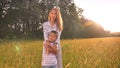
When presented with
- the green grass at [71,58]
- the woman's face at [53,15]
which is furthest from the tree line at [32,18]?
the woman's face at [53,15]

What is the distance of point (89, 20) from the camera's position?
2392 inches

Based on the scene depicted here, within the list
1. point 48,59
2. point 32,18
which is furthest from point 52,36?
point 32,18

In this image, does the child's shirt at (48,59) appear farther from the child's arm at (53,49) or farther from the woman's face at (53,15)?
the woman's face at (53,15)

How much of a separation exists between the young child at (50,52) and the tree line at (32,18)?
83.5 ft

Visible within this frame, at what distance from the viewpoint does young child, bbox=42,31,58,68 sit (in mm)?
4672

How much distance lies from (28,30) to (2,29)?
689cm

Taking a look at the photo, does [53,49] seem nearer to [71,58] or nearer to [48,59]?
[48,59]

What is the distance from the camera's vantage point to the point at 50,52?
15.5 ft

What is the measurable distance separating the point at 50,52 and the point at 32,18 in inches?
1272

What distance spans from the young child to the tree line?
25.4 meters

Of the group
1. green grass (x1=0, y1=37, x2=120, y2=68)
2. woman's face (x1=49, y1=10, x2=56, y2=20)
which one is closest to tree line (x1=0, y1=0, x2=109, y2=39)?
green grass (x1=0, y1=37, x2=120, y2=68)

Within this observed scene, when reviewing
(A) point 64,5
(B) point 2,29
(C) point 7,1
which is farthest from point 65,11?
(B) point 2,29

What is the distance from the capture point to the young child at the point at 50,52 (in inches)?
184

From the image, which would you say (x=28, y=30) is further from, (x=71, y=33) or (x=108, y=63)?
(x=108, y=63)
